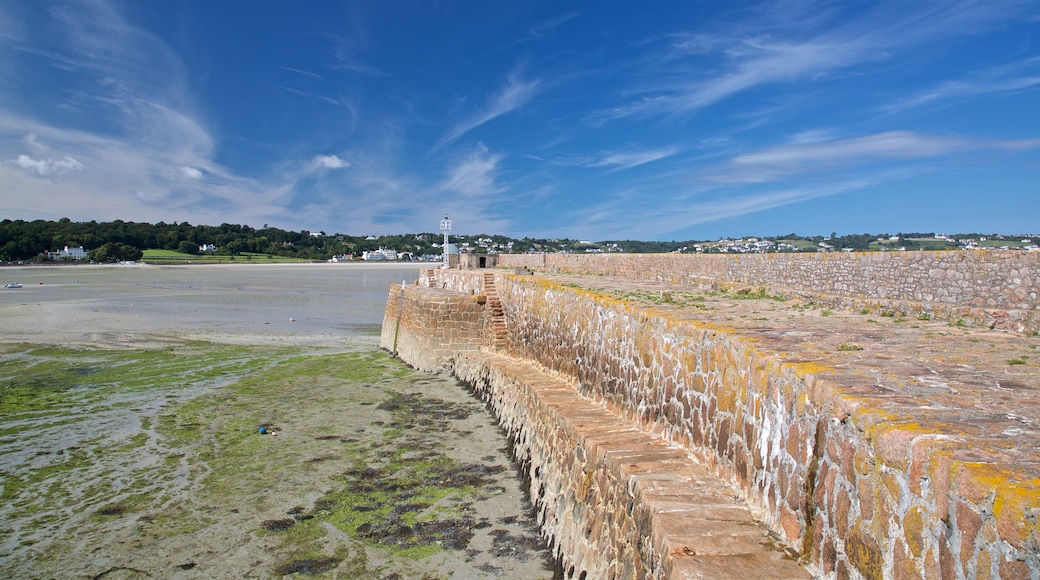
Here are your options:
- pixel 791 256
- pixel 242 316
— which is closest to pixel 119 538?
pixel 791 256

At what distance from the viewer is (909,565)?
2240 millimetres

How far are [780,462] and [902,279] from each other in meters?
7.53

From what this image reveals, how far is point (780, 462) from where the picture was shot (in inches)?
133

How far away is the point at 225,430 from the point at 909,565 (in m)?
10.6

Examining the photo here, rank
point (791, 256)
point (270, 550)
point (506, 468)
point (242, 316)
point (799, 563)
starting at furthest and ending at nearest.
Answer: point (242, 316), point (791, 256), point (506, 468), point (270, 550), point (799, 563)

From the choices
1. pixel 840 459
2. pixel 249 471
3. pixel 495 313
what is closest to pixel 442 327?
pixel 495 313

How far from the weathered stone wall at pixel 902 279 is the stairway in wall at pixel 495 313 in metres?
3.73

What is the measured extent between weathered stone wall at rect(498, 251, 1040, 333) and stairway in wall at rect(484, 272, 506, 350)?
3.73 m

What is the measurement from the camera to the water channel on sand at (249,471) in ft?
20.7

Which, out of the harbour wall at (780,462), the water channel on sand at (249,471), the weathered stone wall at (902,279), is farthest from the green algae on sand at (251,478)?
the weathered stone wall at (902,279)

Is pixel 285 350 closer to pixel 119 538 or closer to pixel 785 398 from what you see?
pixel 119 538

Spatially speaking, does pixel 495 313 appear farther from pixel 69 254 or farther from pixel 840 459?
pixel 69 254

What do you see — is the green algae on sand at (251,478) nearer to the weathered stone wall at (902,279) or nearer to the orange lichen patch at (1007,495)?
the orange lichen patch at (1007,495)

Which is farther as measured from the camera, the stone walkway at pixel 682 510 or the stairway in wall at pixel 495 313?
the stairway in wall at pixel 495 313
